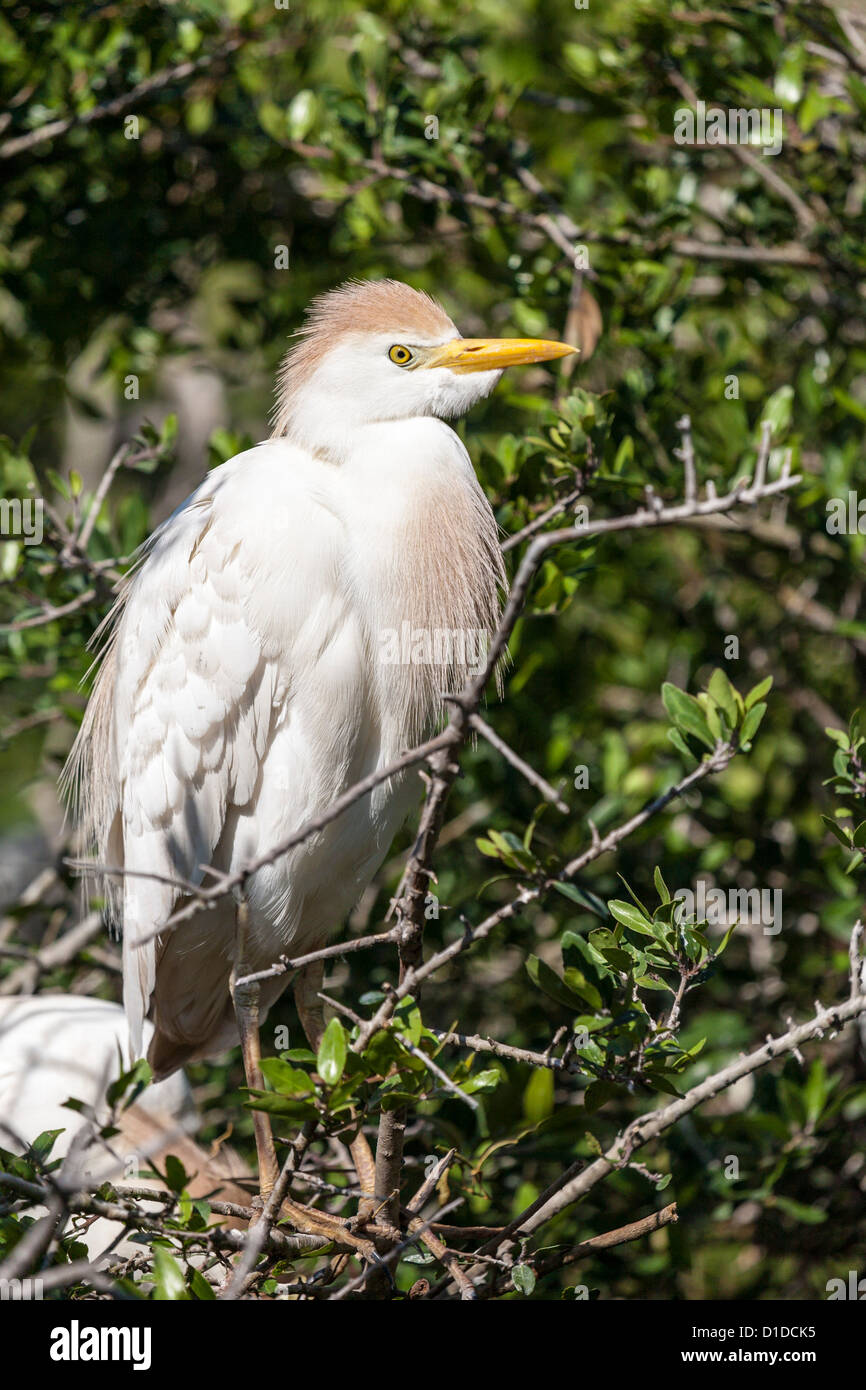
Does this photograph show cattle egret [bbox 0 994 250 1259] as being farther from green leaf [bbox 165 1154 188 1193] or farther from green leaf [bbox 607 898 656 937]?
green leaf [bbox 607 898 656 937]

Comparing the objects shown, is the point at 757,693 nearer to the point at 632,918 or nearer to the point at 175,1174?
the point at 632,918

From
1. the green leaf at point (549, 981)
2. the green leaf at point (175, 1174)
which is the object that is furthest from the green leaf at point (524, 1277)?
the green leaf at point (175, 1174)

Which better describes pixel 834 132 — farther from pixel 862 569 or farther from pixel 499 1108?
pixel 499 1108

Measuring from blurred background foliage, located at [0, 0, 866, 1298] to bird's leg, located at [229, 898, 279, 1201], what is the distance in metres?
0.30

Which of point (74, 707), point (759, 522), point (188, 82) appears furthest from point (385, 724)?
point (188, 82)

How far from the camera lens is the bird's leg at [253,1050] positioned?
210cm

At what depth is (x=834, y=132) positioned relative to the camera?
9.75 feet

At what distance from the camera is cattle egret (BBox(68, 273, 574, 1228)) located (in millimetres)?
2084

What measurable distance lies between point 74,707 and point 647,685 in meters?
1.42

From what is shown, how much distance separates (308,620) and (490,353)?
562mm

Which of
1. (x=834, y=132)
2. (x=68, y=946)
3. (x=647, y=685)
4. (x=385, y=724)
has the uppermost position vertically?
(x=834, y=132)

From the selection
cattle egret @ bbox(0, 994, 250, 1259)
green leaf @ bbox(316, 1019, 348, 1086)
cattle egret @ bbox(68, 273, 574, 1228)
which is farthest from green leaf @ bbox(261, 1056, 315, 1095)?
cattle egret @ bbox(0, 994, 250, 1259)

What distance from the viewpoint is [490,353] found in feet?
6.98
